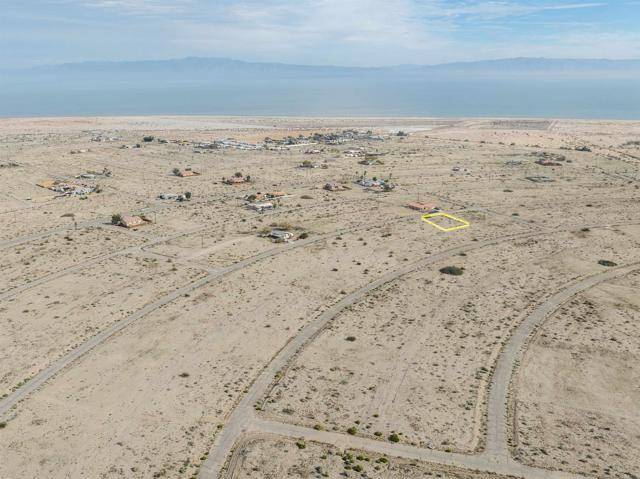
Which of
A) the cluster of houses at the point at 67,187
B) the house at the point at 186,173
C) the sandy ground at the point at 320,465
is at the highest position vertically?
the house at the point at 186,173

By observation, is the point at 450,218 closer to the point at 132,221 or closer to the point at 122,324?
the point at 132,221

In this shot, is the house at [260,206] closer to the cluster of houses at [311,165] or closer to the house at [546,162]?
the cluster of houses at [311,165]

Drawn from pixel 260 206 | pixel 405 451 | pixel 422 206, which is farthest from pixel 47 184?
pixel 405 451

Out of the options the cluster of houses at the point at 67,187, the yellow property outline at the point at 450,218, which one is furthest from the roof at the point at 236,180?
the yellow property outline at the point at 450,218

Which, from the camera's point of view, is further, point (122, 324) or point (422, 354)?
point (122, 324)

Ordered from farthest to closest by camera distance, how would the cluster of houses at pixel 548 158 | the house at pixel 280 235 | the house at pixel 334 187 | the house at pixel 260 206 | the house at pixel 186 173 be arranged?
the cluster of houses at pixel 548 158, the house at pixel 186 173, the house at pixel 334 187, the house at pixel 260 206, the house at pixel 280 235

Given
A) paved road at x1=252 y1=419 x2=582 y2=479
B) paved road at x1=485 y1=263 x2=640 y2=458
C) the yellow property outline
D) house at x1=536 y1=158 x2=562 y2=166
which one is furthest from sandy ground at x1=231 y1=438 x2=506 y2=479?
house at x1=536 y1=158 x2=562 y2=166
